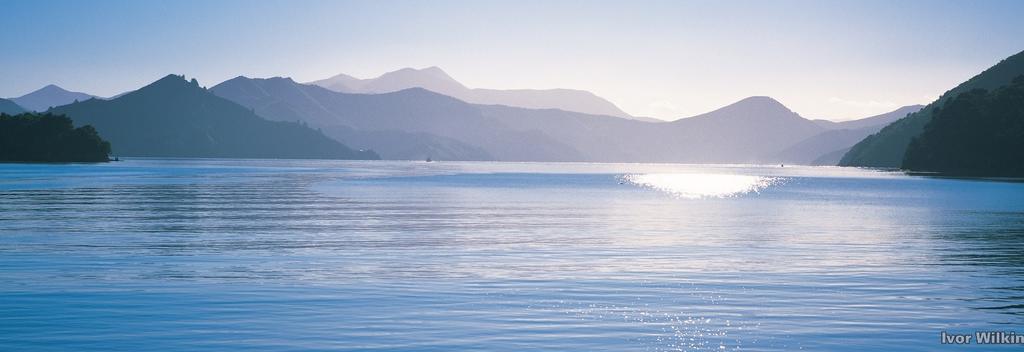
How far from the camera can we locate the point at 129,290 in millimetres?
26719

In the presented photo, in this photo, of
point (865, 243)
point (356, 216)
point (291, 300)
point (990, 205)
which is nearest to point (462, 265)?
point (291, 300)

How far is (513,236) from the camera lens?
158 ft

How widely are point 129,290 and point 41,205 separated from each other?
49.0 meters

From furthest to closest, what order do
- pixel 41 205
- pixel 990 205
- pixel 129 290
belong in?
pixel 990 205
pixel 41 205
pixel 129 290

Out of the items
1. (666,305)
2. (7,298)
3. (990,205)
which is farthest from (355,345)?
(990,205)

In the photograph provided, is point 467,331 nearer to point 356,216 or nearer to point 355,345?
point 355,345

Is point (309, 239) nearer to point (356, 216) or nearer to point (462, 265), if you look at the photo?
point (462, 265)

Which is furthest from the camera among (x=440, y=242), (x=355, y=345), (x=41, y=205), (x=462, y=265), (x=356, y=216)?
(x=41, y=205)

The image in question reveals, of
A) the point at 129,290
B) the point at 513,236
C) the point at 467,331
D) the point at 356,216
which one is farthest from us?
the point at 356,216

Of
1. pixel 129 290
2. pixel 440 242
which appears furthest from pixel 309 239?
pixel 129 290

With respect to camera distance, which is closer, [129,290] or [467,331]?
[467,331]

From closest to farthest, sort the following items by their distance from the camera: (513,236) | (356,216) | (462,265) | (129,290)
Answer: (129,290), (462,265), (513,236), (356,216)

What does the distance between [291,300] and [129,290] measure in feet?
16.6

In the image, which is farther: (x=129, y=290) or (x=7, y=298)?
(x=129, y=290)
